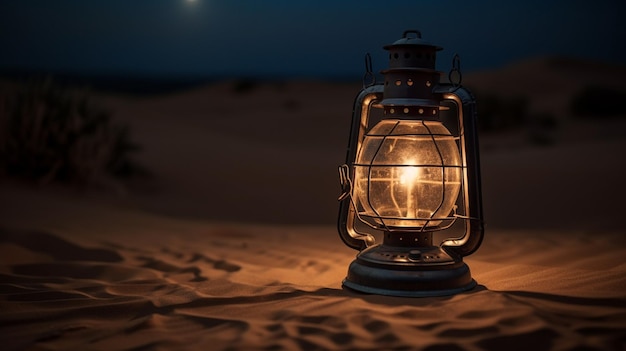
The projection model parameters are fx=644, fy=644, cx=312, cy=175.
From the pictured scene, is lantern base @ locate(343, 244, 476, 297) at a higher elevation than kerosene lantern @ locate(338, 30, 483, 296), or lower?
lower

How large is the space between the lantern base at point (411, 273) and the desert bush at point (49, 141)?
207 inches

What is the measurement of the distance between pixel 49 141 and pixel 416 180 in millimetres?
6044

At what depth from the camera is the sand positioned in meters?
2.88

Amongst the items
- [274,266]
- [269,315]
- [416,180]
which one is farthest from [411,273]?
[274,266]

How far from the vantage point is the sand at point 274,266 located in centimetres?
288

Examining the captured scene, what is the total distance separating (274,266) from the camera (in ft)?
15.4

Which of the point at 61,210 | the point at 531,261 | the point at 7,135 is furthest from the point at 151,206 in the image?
the point at 531,261

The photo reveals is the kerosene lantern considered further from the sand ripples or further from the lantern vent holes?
the sand ripples

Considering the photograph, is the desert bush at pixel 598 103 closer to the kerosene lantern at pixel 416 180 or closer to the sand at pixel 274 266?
the sand at pixel 274 266

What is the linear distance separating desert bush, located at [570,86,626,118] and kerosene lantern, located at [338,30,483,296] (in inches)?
770

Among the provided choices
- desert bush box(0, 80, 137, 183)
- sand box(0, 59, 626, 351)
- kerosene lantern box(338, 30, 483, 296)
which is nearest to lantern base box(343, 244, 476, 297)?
kerosene lantern box(338, 30, 483, 296)

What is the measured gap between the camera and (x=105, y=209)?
23.0ft

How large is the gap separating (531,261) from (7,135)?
6329 mm

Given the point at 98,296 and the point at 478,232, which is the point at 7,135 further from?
the point at 478,232
